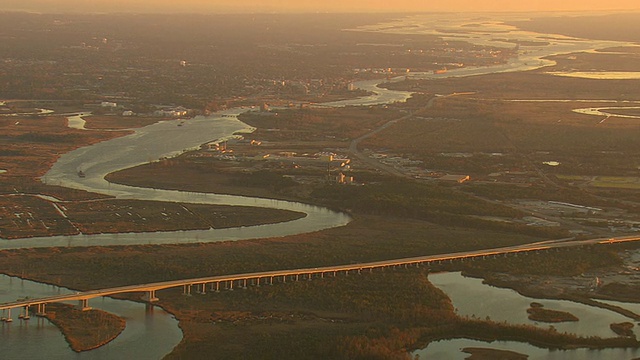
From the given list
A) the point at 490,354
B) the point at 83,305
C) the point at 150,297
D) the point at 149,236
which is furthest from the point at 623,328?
the point at 149,236

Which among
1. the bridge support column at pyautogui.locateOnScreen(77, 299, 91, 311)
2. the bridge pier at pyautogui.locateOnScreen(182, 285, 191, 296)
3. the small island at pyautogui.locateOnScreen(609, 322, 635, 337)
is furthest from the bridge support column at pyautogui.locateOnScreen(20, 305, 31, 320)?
the small island at pyautogui.locateOnScreen(609, 322, 635, 337)

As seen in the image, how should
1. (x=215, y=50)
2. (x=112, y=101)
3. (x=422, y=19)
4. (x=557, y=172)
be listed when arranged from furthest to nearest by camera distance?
(x=422, y=19) → (x=215, y=50) → (x=112, y=101) → (x=557, y=172)

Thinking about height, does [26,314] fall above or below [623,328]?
below

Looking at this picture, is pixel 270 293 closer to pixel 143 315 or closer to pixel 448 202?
pixel 143 315

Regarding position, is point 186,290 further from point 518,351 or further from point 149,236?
point 518,351

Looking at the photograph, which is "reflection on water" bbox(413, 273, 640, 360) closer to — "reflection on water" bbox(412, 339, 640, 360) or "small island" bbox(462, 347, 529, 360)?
"reflection on water" bbox(412, 339, 640, 360)

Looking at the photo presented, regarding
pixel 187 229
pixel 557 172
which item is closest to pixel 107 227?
pixel 187 229
